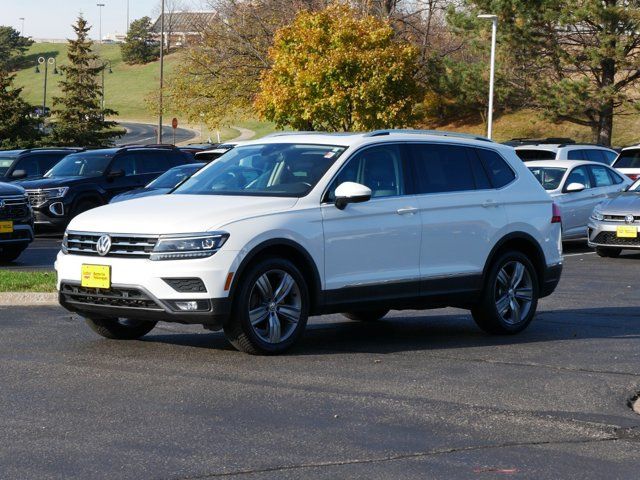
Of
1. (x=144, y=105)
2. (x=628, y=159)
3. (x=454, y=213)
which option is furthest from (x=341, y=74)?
(x=144, y=105)

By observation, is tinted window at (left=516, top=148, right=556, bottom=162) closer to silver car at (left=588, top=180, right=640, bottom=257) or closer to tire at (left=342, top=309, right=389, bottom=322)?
silver car at (left=588, top=180, right=640, bottom=257)

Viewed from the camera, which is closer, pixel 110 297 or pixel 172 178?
pixel 110 297

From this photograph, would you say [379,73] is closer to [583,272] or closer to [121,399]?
[583,272]

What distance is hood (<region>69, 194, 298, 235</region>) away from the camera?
9.27 metres

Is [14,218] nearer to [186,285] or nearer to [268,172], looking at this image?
[268,172]

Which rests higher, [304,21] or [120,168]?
[304,21]

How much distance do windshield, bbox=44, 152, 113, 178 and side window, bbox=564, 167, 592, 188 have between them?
9574 mm

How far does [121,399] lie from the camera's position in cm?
786

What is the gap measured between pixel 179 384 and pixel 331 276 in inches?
77.9

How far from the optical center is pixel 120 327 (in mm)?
→ 10445

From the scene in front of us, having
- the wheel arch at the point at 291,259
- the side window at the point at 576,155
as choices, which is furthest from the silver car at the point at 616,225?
the wheel arch at the point at 291,259

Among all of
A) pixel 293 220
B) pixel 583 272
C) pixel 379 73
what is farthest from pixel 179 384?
pixel 379 73

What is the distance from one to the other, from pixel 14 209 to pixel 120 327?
27.1 feet

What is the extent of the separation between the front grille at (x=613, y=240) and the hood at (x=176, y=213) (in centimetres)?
1116
